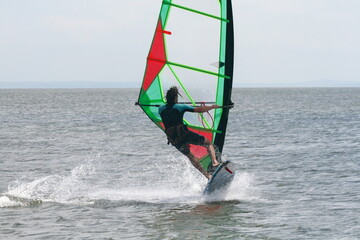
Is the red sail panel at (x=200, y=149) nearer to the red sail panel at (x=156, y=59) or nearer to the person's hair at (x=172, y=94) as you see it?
the red sail panel at (x=156, y=59)

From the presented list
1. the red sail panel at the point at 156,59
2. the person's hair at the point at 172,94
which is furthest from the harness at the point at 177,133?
the red sail panel at the point at 156,59

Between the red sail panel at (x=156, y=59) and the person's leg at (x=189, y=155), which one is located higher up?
the red sail panel at (x=156, y=59)

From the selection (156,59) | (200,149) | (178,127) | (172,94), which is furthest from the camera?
(200,149)

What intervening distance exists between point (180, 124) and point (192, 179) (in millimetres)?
3784

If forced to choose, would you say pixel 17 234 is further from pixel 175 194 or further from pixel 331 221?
pixel 331 221

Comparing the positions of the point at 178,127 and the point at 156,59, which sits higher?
the point at 156,59

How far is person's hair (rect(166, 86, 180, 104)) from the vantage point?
30.7 feet

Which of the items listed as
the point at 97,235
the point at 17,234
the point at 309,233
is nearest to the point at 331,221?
the point at 309,233

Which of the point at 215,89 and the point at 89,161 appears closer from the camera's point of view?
the point at 215,89

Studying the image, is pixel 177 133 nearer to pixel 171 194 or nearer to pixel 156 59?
pixel 156 59

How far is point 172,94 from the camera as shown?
30.7 ft

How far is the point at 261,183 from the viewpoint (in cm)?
1270

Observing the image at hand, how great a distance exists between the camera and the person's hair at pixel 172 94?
9.35 m

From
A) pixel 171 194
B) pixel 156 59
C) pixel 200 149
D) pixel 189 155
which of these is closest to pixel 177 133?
pixel 189 155
